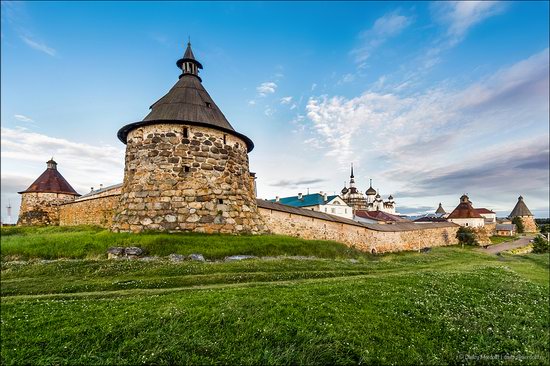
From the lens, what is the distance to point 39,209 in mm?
31156

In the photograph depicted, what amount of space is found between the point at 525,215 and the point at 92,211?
9722 centimetres

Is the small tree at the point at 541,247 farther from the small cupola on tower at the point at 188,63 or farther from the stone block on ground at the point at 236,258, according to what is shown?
the small cupola on tower at the point at 188,63

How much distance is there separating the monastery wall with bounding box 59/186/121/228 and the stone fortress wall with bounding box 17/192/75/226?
7372 mm

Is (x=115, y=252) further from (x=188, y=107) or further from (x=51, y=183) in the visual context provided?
(x=51, y=183)

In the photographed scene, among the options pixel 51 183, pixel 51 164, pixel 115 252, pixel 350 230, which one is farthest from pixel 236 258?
pixel 51 164

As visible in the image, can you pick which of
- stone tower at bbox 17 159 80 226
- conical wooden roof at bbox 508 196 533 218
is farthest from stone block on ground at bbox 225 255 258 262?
conical wooden roof at bbox 508 196 533 218

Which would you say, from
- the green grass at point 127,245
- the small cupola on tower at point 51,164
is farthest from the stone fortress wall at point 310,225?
the small cupola on tower at point 51,164

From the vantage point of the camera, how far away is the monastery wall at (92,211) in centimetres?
2064

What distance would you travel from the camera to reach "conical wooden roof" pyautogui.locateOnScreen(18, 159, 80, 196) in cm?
3161

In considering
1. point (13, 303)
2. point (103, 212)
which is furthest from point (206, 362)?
point (103, 212)

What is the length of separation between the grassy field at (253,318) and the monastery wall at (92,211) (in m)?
9.68

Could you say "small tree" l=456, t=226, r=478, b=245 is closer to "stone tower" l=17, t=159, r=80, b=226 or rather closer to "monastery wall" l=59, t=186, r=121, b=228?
"monastery wall" l=59, t=186, r=121, b=228

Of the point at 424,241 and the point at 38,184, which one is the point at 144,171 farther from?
the point at 424,241

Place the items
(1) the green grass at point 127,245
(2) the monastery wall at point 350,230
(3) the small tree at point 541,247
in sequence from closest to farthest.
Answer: (1) the green grass at point 127,245, (2) the monastery wall at point 350,230, (3) the small tree at point 541,247
